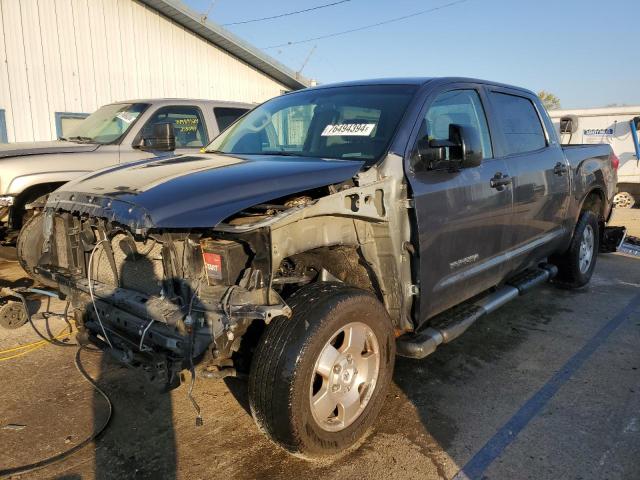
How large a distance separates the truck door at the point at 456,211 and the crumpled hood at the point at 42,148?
13.6ft

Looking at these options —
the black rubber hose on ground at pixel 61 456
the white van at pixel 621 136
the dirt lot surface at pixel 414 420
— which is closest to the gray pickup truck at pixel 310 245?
the dirt lot surface at pixel 414 420

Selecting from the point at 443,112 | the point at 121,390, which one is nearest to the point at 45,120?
the point at 121,390

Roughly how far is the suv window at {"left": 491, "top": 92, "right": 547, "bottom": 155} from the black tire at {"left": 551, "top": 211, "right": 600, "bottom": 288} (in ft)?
4.10

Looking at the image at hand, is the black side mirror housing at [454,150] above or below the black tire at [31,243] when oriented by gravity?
above

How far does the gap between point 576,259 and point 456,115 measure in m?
2.72

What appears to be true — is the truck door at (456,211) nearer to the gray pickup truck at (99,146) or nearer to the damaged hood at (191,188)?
the damaged hood at (191,188)

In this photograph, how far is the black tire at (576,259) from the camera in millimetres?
5523

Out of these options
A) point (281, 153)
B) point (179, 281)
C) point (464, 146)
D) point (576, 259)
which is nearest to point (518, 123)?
point (464, 146)

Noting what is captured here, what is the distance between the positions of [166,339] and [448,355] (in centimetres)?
246

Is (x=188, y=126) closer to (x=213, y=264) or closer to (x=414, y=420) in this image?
(x=213, y=264)

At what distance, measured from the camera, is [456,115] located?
385 cm

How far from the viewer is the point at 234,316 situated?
7.70 feet

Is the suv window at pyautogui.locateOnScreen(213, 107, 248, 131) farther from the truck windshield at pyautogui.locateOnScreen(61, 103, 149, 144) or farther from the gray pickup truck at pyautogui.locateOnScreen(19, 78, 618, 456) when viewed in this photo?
the gray pickup truck at pyautogui.locateOnScreen(19, 78, 618, 456)

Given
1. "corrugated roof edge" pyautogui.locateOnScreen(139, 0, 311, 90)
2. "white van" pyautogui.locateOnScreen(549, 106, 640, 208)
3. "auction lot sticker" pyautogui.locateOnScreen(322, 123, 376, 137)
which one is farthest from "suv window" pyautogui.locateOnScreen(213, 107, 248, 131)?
"white van" pyautogui.locateOnScreen(549, 106, 640, 208)
